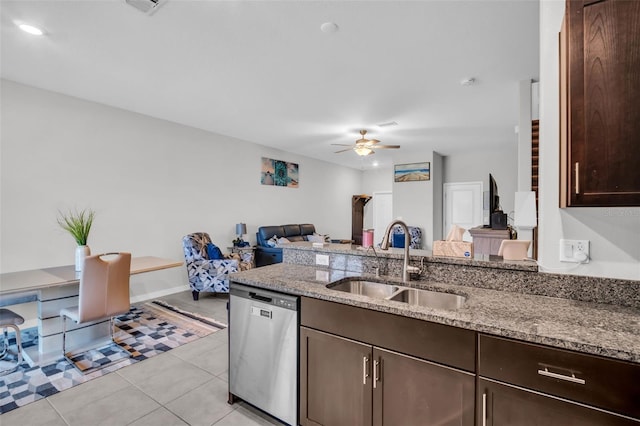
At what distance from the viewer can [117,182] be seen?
413 centimetres

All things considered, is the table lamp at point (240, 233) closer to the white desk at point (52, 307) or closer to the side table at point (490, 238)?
the white desk at point (52, 307)

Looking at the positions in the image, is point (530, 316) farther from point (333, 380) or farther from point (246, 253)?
point (246, 253)

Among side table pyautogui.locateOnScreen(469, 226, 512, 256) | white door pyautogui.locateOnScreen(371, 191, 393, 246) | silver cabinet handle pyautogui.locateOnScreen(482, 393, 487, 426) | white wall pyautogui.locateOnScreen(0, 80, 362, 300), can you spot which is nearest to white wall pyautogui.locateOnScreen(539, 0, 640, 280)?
silver cabinet handle pyautogui.locateOnScreen(482, 393, 487, 426)

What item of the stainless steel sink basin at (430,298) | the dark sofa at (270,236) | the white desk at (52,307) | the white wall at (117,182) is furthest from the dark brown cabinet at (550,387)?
the dark sofa at (270,236)

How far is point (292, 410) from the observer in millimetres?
1750

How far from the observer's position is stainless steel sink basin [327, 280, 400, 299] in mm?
1925

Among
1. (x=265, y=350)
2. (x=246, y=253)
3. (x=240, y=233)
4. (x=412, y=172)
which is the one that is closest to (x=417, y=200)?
(x=412, y=172)

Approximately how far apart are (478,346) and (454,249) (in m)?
0.84

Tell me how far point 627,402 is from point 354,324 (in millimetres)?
996

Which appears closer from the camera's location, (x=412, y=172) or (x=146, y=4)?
(x=146, y=4)

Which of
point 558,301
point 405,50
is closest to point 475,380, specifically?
point 558,301

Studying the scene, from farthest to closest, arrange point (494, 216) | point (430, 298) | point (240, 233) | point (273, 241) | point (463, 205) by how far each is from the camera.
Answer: point (463, 205), point (273, 241), point (240, 233), point (494, 216), point (430, 298)

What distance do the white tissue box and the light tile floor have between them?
5.03 feet

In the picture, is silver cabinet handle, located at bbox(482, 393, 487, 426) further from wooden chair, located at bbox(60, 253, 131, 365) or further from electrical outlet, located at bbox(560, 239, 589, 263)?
wooden chair, located at bbox(60, 253, 131, 365)
